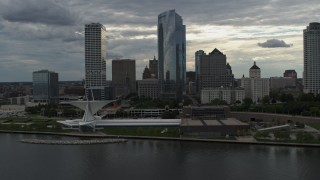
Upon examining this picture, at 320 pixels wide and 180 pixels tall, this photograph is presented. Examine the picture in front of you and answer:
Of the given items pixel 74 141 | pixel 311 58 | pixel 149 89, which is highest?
pixel 311 58

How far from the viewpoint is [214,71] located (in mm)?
77875

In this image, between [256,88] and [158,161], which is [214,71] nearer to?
[256,88]

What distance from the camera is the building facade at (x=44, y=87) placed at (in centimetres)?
7075

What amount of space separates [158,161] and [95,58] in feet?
161

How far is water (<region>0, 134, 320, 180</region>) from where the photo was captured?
17844mm

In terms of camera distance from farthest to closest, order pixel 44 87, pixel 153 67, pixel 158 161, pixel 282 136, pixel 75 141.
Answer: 1. pixel 153 67
2. pixel 44 87
3. pixel 75 141
4. pixel 282 136
5. pixel 158 161

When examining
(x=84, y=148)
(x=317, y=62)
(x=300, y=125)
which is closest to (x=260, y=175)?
(x=84, y=148)

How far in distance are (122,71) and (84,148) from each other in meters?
67.6

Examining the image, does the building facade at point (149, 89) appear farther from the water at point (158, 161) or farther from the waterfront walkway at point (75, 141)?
the water at point (158, 161)

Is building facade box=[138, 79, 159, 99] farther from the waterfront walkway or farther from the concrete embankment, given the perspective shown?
the concrete embankment

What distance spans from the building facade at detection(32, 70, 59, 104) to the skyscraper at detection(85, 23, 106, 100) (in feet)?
25.3

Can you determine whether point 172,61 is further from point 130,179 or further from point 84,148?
point 130,179

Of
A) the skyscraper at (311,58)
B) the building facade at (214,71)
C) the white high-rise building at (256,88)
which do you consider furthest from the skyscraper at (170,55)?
the skyscraper at (311,58)

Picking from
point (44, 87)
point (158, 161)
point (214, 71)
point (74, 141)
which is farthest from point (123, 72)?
point (158, 161)
